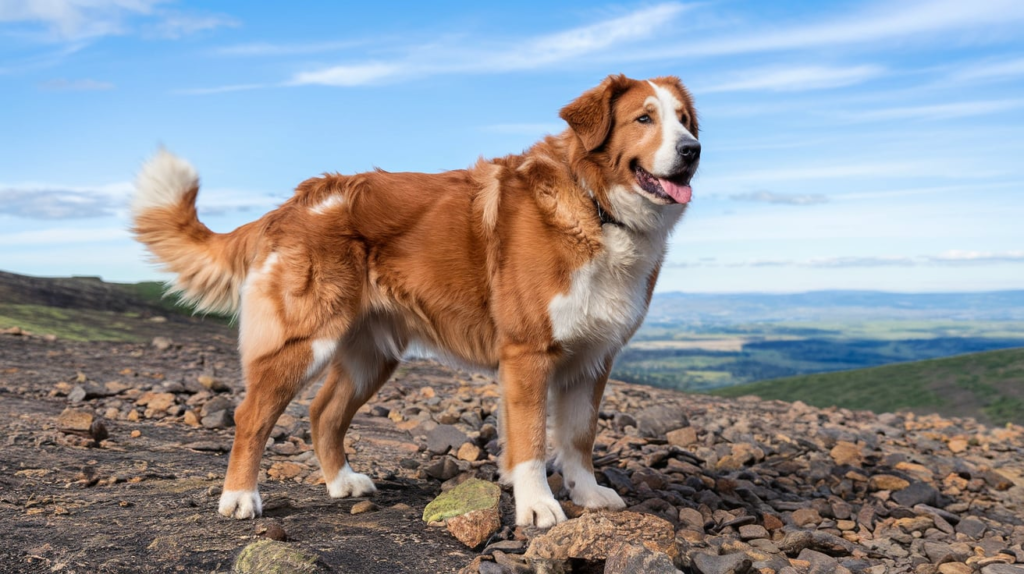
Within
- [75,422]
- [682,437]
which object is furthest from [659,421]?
[75,422]

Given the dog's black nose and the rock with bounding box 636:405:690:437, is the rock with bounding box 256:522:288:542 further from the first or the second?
the rock with bounding box 636:405:690:437

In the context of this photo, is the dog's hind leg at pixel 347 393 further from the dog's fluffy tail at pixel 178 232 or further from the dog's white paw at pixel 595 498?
the dog's white paw at pixel 595 498

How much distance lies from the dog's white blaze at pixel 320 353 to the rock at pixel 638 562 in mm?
2340

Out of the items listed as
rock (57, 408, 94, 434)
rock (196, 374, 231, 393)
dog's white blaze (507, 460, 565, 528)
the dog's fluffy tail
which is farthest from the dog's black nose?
rock (196, 374, 231, 393)

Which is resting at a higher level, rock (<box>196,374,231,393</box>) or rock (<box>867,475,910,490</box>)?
rock (<box>196,374,231,393</box>)

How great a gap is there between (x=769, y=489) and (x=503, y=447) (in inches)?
138

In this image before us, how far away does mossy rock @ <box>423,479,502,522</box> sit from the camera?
5.32 m

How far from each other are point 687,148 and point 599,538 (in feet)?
8.10

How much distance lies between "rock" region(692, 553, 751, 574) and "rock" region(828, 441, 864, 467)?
4816 millimetres

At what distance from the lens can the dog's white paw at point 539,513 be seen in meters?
5.29

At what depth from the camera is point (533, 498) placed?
17.6 feet

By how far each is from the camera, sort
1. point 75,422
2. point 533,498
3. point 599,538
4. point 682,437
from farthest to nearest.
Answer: point 682,437 < point 75,422 < point 533,498 < point 599,538

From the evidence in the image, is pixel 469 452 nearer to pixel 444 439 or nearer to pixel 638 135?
pixel 444 439

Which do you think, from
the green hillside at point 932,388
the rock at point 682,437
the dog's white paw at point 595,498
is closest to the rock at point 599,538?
the dog's white paw at point 595,498
